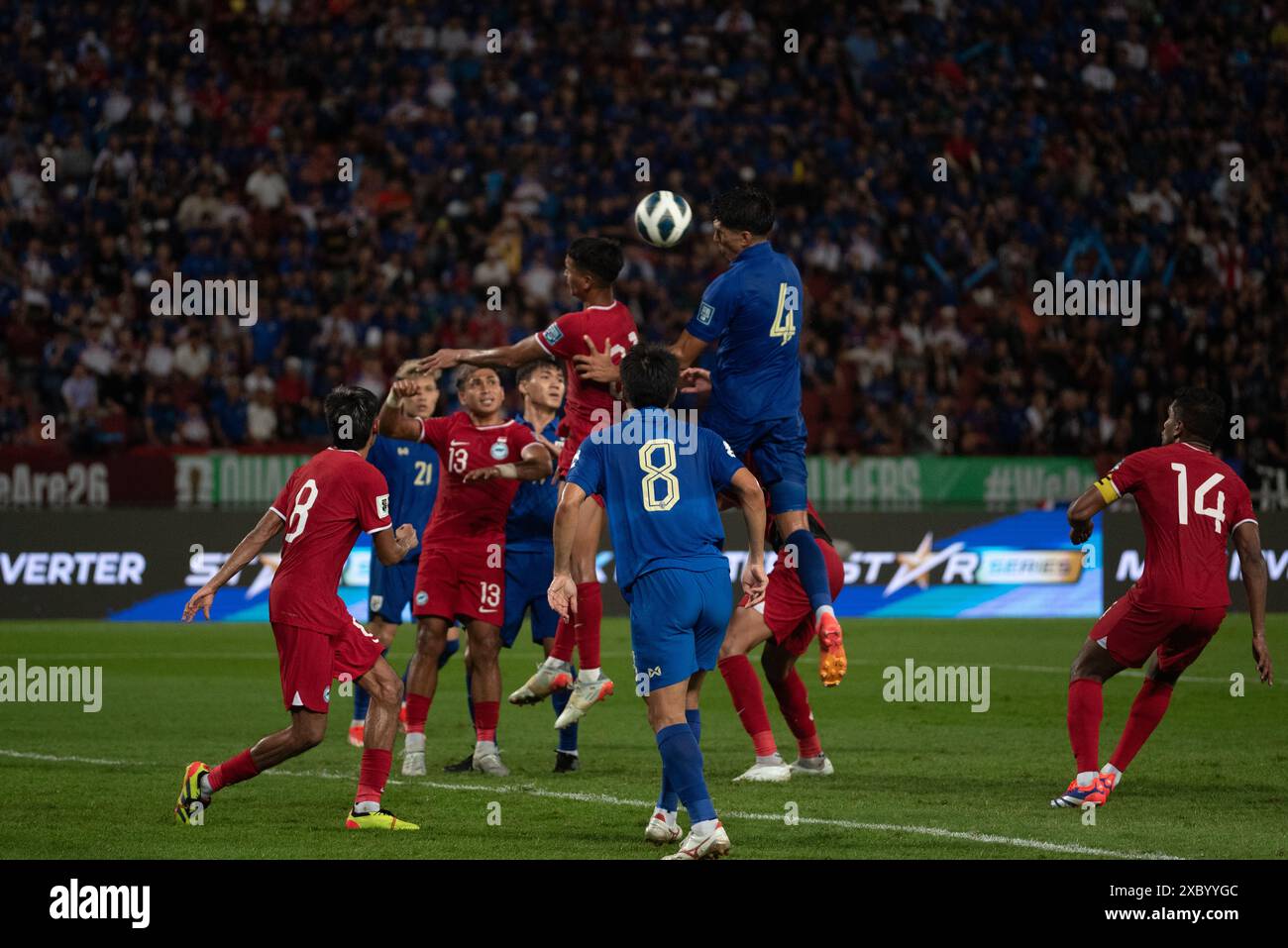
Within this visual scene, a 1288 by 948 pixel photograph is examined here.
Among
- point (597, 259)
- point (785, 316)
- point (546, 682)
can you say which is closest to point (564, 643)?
point (546, 682)

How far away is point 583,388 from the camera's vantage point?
1070cm

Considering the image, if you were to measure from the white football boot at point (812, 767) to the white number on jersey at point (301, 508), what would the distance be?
11.4 feet

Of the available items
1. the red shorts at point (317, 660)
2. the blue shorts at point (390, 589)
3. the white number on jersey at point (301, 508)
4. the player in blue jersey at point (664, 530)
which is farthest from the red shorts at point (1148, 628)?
the blue shorts at point (390, 589)

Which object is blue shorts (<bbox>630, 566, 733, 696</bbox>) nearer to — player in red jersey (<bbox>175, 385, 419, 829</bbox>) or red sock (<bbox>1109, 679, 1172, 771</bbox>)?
player in red jersey (<bbox>175, 385, 419, 829</bbox>)

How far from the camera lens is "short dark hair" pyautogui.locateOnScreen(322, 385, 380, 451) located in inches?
332

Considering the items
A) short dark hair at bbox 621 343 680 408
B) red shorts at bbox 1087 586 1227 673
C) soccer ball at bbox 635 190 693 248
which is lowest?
red shorts at bbox 1087 586 1227 673

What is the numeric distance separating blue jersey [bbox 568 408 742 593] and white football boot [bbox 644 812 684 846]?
107cm

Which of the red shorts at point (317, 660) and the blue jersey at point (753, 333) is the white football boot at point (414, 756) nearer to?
the red shorts at point (317, 660)

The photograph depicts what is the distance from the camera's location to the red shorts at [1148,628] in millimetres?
8836

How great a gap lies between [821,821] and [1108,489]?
6.84 feet

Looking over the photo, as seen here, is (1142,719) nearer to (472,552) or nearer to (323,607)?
(472,552)

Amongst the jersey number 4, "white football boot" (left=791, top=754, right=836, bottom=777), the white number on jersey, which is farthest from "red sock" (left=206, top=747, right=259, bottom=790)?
the jersey number 4

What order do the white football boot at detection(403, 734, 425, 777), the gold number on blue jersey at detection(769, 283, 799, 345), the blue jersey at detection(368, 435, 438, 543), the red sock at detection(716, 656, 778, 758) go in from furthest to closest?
the blue jersey at detection(368, 435, 438, 543) → the white football boot at detection(403, 734, 425, 777) → the red sock at detection(716, 656, 778, 758) → the gold number on blue jersey at detection(769, 283, 799, 345)
